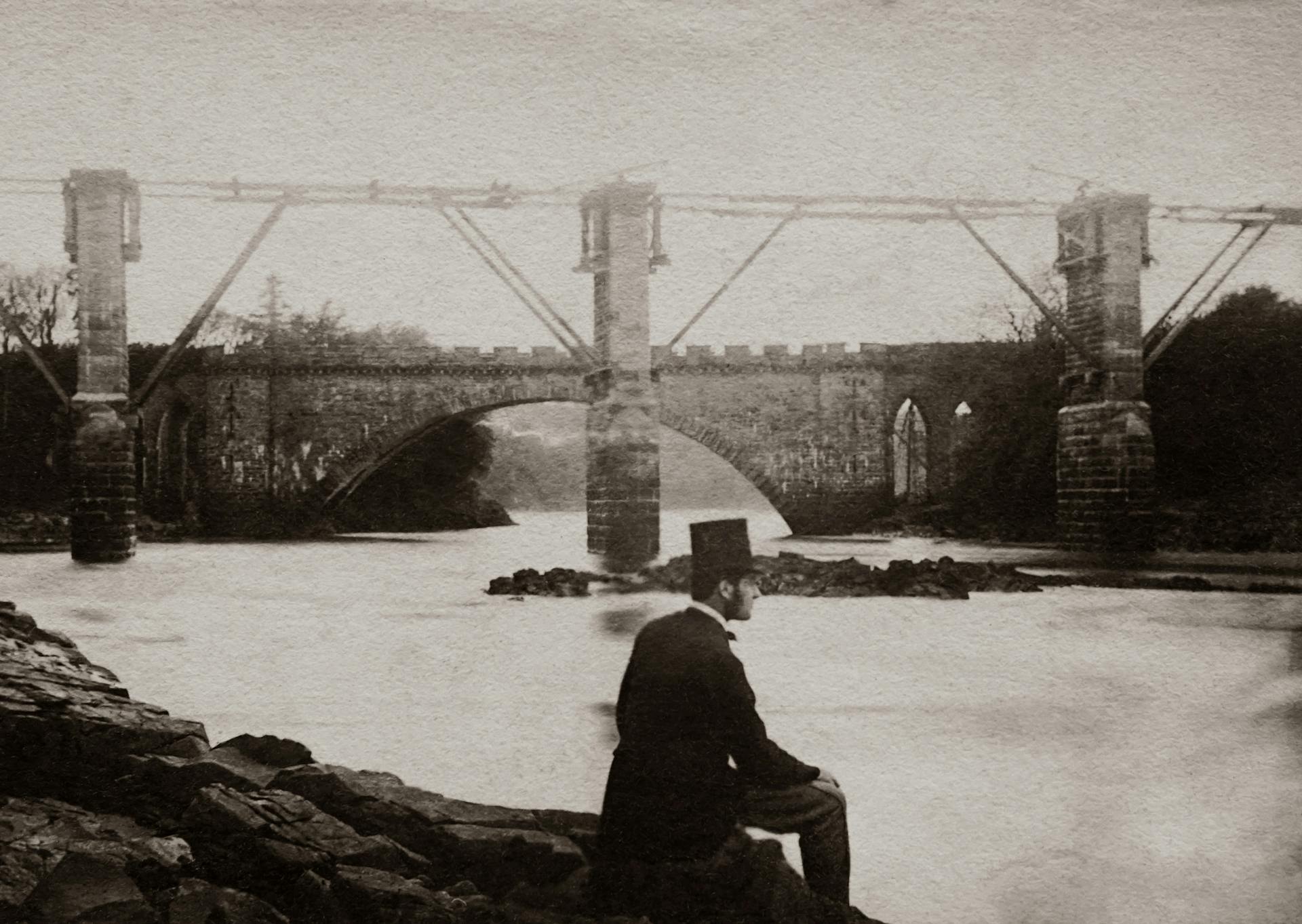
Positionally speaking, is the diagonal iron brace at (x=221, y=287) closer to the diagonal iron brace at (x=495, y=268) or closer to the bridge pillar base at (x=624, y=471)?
the diagonal iron brace at (x=495, y=268)

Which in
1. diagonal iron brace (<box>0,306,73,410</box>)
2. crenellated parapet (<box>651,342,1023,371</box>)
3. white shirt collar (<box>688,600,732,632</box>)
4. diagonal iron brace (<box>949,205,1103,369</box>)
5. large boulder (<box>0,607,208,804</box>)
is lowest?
large boulder (<box>0,607,208,804</box>)

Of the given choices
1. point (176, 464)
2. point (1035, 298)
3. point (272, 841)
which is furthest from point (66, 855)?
point (176, 464)

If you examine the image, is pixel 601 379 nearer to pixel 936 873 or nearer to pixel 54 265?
pixel 54 265

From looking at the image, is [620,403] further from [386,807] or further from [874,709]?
[386,807]

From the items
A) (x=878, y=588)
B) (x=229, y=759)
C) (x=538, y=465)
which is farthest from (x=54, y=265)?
(x=878, y=588)

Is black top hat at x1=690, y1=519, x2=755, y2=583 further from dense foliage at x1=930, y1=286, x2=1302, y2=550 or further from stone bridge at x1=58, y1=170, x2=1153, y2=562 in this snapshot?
dense foliage at x1=930, y1=286, x2=1302, y2=550

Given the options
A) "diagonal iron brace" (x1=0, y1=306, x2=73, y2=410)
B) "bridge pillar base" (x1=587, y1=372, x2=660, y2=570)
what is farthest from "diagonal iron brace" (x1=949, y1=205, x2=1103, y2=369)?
"diagonal iron brace" (x1=0, y1=306, x2=73, y2=410)
